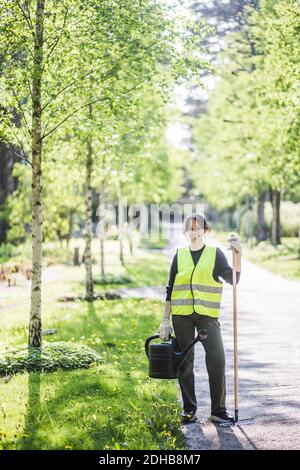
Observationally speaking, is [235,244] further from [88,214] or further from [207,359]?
[88,214]

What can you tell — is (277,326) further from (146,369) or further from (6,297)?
(6,297)

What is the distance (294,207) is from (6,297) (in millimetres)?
33446

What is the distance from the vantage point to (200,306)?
265 inches

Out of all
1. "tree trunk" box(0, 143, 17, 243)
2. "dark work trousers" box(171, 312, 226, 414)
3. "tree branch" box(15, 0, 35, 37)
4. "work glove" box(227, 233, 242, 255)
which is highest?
"tree branch" box(15, 0, 35, 37)

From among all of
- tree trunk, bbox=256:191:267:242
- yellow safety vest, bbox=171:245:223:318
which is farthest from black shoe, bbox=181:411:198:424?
tree trunk, bbox=256:191:267:242

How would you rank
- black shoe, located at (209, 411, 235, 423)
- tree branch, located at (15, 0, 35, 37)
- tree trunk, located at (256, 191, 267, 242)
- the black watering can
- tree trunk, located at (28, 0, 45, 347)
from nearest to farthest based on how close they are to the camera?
the black watering can, black shoe, located at (209, 411, 235, 423), tree branch, located at (15, 0, 35, 37), tree trunk, located at (28, 0, 45, 347), tree trunk, located at (256, 191, 267, 242)

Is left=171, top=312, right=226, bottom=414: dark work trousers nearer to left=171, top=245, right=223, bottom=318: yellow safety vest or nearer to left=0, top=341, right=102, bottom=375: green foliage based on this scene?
left=171, top=245, right=223, bottom=318: yellow safety vest

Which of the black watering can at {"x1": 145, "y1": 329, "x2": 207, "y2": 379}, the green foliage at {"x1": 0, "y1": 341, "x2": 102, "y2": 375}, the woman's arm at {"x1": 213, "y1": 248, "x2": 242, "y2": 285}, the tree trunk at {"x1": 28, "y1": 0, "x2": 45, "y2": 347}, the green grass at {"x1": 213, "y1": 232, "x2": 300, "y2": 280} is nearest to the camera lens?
the black watering can at {"x1": 145, "y1": 329, "x2": 207, "y2": 379}

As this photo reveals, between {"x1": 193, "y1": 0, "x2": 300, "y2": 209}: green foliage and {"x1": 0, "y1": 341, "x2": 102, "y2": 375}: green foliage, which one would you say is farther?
{"x1": 193, "y1": 0, "x2": 300, "y2": 209}: green foliage

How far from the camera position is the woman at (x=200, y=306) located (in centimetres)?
673

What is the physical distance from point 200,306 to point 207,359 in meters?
0.56

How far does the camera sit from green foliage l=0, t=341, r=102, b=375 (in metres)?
8.98

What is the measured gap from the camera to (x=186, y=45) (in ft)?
34.4

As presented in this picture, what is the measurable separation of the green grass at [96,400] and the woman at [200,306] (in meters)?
0.41
